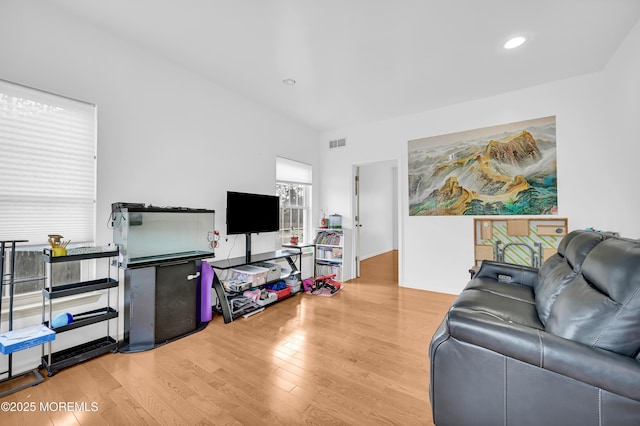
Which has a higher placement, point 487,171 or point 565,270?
point 487,171

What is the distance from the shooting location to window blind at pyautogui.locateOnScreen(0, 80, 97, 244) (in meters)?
1.95

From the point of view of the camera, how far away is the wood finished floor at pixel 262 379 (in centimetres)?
157

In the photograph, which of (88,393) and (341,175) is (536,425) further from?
(341,175)

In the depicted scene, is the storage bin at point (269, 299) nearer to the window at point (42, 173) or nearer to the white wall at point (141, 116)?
the white wall at point (141, 116)

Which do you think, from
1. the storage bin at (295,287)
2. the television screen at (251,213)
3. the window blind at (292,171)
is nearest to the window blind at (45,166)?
the television screen at (251,213)

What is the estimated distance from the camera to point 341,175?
16.6 feet

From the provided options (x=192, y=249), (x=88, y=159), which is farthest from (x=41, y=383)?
(x=88, y=159)

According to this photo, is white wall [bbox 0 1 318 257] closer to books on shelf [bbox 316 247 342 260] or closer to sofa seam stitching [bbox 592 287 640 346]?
books on shelf [bbox 316 247 342 260]

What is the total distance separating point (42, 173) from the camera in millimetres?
2092

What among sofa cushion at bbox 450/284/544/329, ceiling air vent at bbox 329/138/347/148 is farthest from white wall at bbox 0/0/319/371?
sofa cushion at bbox 450/284/544/329

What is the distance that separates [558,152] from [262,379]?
4.20m

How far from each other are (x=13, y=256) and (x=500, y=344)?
3.03 metres

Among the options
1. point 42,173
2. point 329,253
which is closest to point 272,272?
point 329,253

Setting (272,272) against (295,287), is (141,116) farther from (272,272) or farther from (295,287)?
(295,287)
